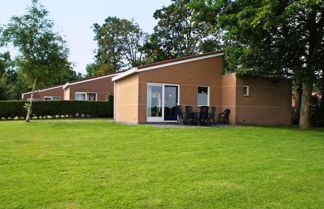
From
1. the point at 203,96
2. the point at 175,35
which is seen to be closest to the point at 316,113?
the point at 203,96

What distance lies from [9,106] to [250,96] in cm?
1587

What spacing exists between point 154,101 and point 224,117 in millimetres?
4142

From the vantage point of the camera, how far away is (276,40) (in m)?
13.9

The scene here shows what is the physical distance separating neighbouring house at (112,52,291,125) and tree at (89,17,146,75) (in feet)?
72.7

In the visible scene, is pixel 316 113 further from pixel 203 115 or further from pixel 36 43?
pixel 36 43

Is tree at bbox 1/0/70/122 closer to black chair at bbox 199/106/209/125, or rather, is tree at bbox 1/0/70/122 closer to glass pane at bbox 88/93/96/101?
black chair at bbox 199/106/209/125

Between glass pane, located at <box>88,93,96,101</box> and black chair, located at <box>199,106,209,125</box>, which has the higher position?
glass pane, located at <box>88,93,96,101</box>

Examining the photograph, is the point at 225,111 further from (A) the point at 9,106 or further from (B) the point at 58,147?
(A) the point at 9,106

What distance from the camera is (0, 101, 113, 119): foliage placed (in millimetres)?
19672

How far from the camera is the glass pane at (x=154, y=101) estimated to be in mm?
15242

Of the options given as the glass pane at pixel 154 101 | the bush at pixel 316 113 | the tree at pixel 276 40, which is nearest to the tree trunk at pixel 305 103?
the tree at pixel 276 40

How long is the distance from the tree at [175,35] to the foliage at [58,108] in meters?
15.2

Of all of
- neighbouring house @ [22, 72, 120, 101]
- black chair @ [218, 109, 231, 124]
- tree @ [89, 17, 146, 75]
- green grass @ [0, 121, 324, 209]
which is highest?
tree @ [89, 17, 146, 75]

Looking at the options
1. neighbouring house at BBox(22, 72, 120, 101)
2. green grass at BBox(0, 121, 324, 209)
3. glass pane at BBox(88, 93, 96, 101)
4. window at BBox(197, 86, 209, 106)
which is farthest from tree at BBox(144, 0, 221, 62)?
green grass at BBox(0, 121, 324, 209)
